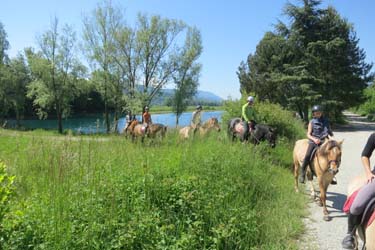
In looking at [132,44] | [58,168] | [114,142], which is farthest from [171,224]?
[132,44]

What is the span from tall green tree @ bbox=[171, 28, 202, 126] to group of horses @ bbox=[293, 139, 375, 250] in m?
29.1

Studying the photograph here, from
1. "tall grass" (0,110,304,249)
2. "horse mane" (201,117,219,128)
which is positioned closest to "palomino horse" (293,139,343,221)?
"tall grass" (0,110,304,249)

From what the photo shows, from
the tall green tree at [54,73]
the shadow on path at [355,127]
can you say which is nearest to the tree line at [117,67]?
the tall green tree at [54,73]

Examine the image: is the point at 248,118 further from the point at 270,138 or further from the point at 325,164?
the point at 325,164

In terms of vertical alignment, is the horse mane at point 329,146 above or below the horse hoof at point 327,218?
above

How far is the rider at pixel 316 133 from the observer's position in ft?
24.5

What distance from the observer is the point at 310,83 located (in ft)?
93.2

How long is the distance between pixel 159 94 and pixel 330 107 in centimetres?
1934

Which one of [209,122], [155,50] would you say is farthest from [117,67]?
[209,122]

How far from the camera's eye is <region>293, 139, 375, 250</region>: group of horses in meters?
3.83

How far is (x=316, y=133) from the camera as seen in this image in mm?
7750

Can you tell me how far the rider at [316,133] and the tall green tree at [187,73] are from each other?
96.0 ft

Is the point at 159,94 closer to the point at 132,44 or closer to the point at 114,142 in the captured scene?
the point at 132,44

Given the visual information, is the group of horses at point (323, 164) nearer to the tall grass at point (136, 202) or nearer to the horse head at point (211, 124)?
the tall grass at point (136, 202)
